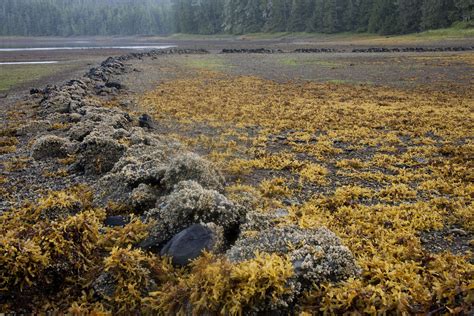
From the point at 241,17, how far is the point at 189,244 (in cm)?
10868

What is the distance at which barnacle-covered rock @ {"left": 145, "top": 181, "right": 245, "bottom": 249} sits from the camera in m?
4.88

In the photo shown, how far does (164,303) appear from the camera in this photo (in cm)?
371

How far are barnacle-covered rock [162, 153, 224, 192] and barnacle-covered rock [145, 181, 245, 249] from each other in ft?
3.38

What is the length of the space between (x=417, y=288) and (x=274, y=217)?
250 centimetres

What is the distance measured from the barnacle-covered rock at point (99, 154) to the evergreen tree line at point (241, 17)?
6478 centimetres

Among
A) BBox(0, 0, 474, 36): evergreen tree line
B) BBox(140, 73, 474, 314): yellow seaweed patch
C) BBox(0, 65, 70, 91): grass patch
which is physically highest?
BBox(0, 0, 474, 36): evergreen tree line

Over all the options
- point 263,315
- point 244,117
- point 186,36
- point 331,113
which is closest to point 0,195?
point 263,315

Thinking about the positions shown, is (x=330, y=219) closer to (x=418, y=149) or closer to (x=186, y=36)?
(x=418, y=149)

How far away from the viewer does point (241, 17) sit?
106 meters

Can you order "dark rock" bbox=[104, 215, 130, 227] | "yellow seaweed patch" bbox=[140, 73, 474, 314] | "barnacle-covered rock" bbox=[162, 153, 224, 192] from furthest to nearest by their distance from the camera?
"barnacle-covered rock" bbox=[162, 153, 224, 192] < "dark rock" bbox=[104, 215, 130, 227] < "yellow seaweed patch" bbox=[140, 73, 474, 314]

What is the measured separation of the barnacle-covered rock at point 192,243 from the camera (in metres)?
4.34

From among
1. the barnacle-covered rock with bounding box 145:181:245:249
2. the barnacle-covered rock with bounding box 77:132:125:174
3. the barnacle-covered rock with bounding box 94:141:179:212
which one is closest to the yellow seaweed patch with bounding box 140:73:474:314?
the barnacle-covered rock with bounding box 145:181:245:249

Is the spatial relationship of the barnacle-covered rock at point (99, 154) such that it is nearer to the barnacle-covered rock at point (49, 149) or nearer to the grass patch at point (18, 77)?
the barnacle-covered rock at point (49, 149)

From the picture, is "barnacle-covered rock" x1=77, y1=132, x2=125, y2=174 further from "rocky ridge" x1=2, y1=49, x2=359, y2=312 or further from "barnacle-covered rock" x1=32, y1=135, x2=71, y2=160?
"barnacle-covered rock" x1=32, y1=135, x2=71, y2=160
